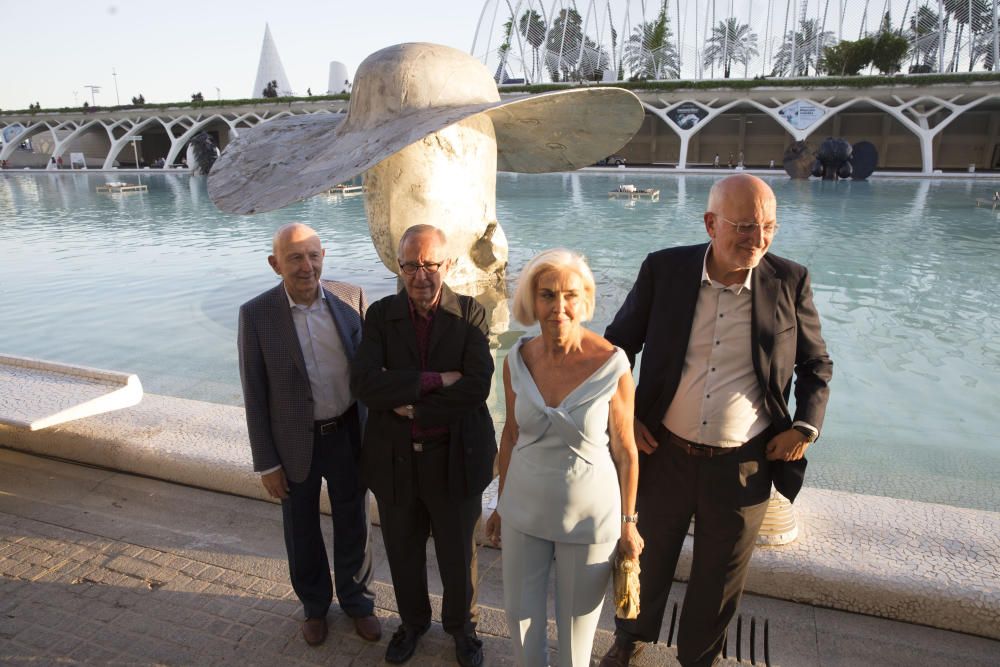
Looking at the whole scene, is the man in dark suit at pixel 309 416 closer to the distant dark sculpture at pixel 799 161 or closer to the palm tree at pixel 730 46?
the distant dark sculpture at pixel 799 161

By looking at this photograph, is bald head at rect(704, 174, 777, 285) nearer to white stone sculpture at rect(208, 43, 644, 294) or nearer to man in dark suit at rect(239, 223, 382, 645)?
man in dark suit at rect(239, 223, 382, 645)

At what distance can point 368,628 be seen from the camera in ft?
8.20

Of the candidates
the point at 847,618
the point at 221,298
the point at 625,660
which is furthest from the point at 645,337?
the point at 221,298

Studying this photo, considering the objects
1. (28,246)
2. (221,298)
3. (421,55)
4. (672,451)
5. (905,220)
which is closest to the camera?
(672,451)

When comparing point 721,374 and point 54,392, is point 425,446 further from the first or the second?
point 54,392

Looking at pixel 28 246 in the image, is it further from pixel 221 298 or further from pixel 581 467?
pixel 581 467

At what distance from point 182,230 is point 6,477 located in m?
13.1

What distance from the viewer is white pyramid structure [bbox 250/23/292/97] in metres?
65.1

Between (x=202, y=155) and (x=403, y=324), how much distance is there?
1622 inches

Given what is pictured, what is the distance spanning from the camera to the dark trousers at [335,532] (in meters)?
2.51

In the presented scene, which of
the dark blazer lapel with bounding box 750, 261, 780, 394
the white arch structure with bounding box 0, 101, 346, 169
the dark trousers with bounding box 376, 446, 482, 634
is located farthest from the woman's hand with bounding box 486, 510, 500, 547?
the white arch structure with bounding box 0, 101, 346, 169

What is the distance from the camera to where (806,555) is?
2605mm

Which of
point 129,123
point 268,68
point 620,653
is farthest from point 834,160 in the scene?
point 268,68

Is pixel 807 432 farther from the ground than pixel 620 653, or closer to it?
farther from the ground
